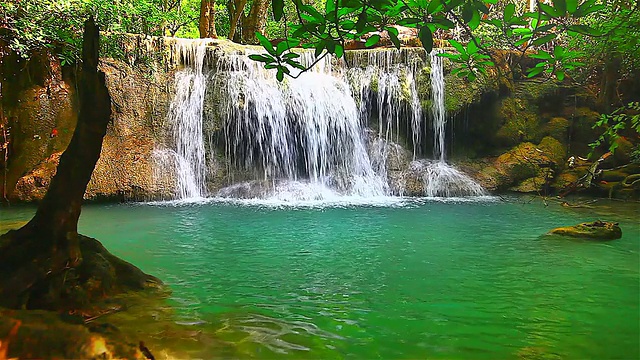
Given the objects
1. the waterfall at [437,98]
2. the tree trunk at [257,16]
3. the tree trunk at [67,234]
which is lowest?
the tree trunk at [67,234]

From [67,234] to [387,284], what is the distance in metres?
2.41

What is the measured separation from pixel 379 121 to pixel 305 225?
6117 millimetres

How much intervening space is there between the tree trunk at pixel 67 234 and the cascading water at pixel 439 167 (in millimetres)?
8874

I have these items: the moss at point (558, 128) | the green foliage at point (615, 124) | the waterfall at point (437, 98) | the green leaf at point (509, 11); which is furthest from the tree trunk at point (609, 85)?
the green leaf at point (509, 11)

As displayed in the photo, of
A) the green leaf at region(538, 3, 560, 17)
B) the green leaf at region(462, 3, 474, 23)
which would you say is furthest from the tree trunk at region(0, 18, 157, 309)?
the green leaf at region(538, 3, 560, 17)

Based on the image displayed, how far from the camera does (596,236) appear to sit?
5.52 meters

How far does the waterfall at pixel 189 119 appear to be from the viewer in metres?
10.3

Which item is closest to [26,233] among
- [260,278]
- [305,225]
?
[260,278]

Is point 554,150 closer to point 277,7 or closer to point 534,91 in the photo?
point 534,91

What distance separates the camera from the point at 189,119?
1082 centimetres

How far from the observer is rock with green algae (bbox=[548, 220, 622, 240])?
5.53 meters

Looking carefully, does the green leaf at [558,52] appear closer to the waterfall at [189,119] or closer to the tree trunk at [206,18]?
the waterfall at [189,119]

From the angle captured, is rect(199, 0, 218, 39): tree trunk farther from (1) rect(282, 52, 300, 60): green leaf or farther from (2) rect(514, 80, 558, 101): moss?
(1) rect(282, 52, 300, 60): green leaf

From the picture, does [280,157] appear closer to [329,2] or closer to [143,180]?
[143,180]
